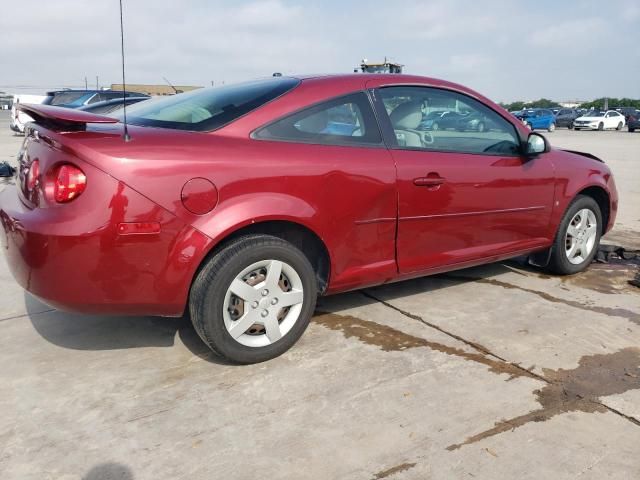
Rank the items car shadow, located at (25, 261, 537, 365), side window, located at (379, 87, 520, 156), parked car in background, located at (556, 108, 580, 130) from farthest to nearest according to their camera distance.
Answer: parked car in background, located at (556, 108, 580, 130), side window, located at (379, 87, 520, 156), car shadow, located at (25, 261, 537, 365)

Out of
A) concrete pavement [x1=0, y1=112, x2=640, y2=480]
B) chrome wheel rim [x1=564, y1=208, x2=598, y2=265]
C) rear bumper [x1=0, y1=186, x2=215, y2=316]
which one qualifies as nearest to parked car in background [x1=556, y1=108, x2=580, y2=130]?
chrome wheel rim [x1=564, y1=208, x2=598, y2=265]

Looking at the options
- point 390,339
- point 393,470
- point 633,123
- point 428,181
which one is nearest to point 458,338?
point 390,339

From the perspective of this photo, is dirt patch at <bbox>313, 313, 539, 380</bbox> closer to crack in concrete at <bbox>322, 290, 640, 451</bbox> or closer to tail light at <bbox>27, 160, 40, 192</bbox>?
crack in concrete at <bbox>322, 290, 640, 451</bbox>

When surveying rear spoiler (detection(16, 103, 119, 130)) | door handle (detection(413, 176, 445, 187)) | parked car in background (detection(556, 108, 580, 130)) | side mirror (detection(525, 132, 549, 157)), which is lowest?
door handle (detection(413, 176, 445, 187))

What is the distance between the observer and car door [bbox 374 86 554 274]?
3416mm

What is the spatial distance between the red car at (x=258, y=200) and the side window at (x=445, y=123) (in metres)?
0.01

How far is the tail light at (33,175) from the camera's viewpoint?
264 cm

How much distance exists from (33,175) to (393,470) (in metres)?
2.08

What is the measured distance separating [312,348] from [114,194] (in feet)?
4.53

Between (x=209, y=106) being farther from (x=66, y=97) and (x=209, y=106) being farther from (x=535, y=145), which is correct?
(x=66, y=97)

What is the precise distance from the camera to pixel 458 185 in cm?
359

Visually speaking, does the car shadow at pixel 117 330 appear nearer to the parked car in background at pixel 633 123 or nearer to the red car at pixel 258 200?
the red car at pixel 258 200

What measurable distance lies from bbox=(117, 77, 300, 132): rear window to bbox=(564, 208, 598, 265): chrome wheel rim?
2685 mm

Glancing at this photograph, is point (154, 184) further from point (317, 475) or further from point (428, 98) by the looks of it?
point (428, 98)
